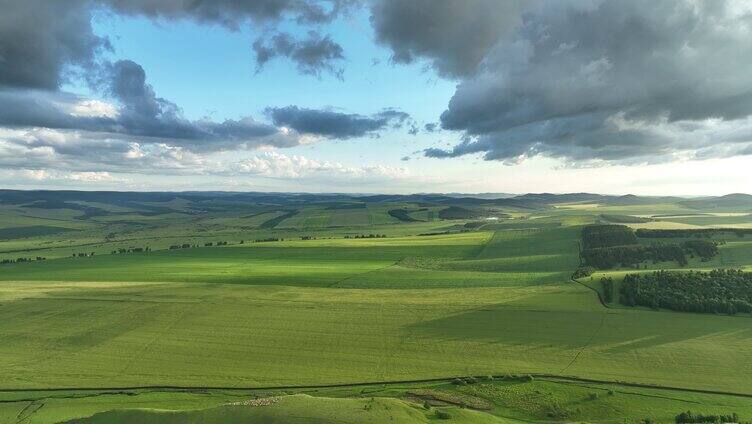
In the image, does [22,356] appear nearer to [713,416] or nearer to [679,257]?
[713,416]

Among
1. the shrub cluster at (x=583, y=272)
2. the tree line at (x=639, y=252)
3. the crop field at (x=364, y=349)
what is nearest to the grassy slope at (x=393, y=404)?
the crop field at (x=364, y=349)

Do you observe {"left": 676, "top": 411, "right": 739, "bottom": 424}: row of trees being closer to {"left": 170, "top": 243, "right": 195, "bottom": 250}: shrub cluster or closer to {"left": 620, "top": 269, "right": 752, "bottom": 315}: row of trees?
{"left": 620, "top": 269, "right": 752, "bottom": 315}: row of trees

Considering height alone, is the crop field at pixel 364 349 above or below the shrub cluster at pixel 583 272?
below

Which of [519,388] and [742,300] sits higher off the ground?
[742,300]

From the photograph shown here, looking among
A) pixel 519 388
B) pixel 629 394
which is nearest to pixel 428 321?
pixel 519 388

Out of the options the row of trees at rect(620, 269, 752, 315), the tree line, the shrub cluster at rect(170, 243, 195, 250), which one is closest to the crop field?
the row of trees at rect(620, 269, 752, 315)

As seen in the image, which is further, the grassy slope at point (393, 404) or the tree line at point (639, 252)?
the tree line at point (639, 252)

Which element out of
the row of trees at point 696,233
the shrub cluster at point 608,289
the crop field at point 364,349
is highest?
the row of trees at point 696,233

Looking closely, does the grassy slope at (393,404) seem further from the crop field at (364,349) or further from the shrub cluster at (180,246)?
the shrub cluster at (180,246)

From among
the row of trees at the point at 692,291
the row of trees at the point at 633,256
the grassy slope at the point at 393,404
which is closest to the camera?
the grassy slope at the point at 393,404
